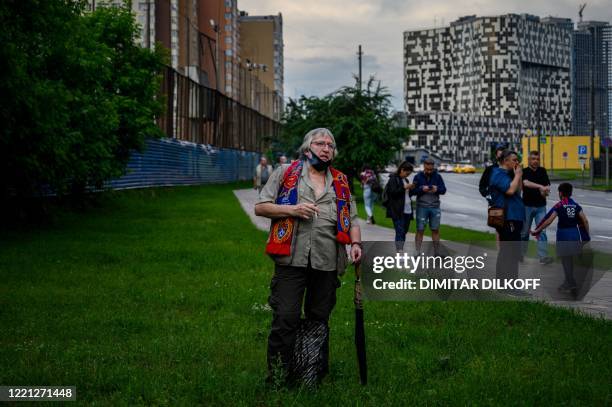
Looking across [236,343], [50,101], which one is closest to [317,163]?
[236,343]

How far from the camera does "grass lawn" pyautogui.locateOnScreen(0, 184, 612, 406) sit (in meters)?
5.84

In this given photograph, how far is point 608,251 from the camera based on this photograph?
57.0ft

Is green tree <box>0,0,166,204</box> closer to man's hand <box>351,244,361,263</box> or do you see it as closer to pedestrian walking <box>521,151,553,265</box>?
pedestrian walking <box>521,151,553,265</box>

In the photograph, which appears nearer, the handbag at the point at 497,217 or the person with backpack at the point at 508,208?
the handbag at the point at 497,217

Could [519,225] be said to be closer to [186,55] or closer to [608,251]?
[608,251]

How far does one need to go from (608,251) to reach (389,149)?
23324mm

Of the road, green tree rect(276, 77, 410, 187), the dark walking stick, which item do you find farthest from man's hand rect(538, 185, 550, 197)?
green tree rect(276, 77, 410, 187)

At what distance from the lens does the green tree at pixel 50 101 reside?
17.7 metres

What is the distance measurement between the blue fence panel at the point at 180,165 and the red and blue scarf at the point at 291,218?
88.0 ft

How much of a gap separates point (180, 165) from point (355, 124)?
1491 centimetres

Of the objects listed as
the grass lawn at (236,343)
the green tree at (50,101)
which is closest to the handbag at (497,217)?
the grass lawn at (236,343)

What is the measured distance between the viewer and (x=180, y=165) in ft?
168

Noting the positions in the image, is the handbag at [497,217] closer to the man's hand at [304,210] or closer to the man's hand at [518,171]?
the man's hand at [518,171]

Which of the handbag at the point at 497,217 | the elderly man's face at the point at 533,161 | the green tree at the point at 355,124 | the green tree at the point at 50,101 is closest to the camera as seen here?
the handbag at the point at 497,217
